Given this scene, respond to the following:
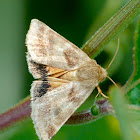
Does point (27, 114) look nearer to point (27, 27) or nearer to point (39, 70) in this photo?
point (39, 70)

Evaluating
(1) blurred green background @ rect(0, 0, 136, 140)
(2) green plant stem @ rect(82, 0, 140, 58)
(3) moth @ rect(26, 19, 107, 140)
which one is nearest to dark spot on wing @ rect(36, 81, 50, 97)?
(3) moth @ rect(26, 19, 107, 140)

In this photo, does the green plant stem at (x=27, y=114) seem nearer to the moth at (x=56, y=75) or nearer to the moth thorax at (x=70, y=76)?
the moth at (x=56, y=75)

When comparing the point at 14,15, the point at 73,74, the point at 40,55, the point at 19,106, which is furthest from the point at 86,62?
the point at 14,15

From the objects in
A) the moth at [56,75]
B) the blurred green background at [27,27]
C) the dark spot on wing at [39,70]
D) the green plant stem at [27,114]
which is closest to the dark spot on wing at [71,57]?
the moth at [56,75]

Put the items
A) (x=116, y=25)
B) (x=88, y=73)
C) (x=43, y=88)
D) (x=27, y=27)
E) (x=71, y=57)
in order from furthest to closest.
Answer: (x=27, y=27) < (x=71, y=57) < (x=88, y=73) < (x=43, y=88) < (x=116, y=25)

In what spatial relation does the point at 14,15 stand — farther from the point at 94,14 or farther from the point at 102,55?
the point at 102,55

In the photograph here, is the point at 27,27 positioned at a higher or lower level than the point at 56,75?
lower

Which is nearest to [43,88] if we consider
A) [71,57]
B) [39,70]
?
[39,70]
